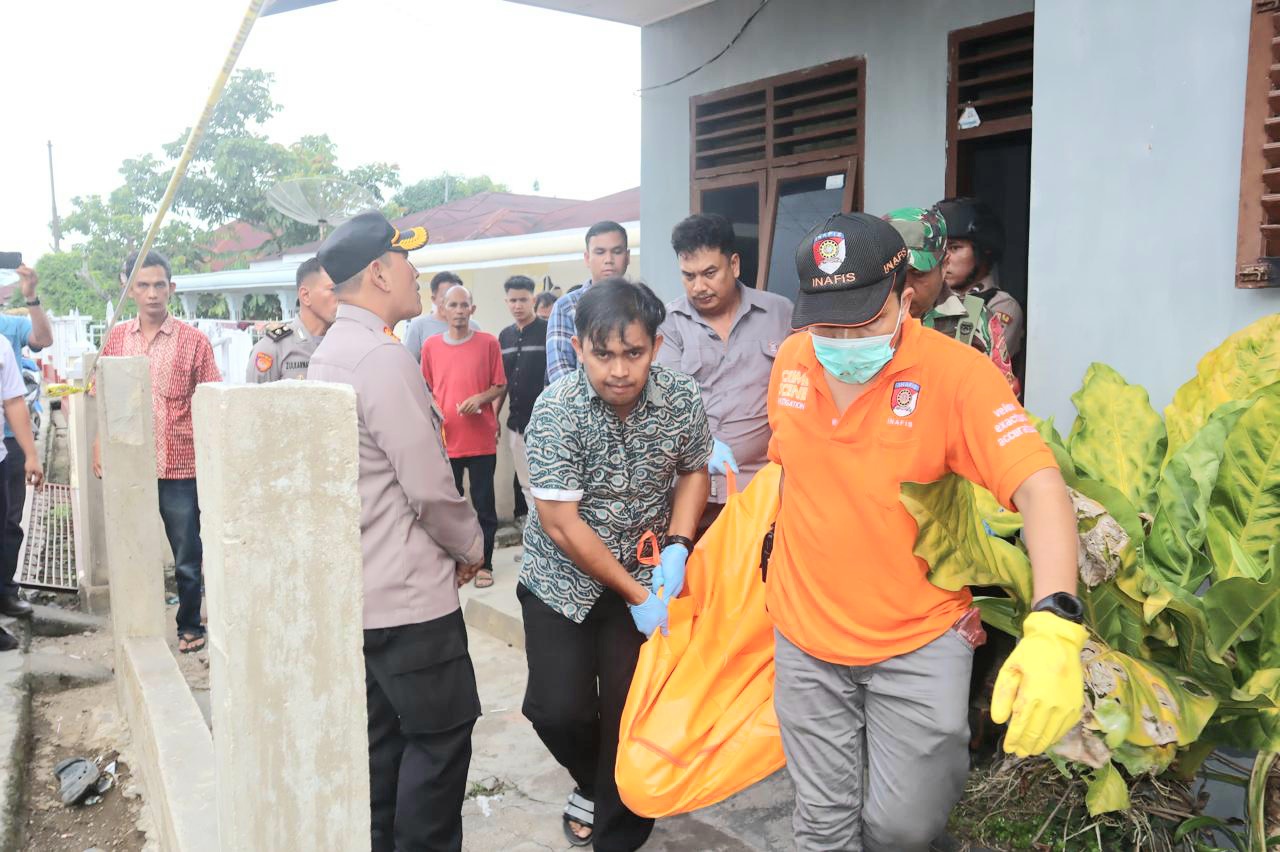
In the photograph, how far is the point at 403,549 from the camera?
2549mm

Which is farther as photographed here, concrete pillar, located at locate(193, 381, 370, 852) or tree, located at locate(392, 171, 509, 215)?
tree, located at locate(392, 171, 509, 215)

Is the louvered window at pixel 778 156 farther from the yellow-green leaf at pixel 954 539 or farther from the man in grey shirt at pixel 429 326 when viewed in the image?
the yellow-green leaf at pixel 954 539

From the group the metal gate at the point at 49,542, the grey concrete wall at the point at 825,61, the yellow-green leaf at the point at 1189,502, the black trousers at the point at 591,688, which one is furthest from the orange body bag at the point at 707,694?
the metal gate at the point at 49,542

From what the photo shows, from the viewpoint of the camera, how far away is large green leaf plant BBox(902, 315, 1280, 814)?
199cm

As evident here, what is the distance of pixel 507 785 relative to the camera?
3.61m

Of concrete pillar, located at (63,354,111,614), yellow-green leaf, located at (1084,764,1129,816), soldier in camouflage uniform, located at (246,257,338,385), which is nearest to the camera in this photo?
yellow-green leaf, located at (1084,764,1129,816)

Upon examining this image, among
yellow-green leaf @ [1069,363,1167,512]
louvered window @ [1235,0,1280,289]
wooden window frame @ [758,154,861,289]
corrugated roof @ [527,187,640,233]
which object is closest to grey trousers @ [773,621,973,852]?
yellow-green leaf @ [1069,363,1167,512]

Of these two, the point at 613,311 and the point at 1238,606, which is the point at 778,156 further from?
the point at 1238,606

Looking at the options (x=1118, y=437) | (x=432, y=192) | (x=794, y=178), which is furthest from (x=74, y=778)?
(x=432, y=192)

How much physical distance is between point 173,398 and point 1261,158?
478cm

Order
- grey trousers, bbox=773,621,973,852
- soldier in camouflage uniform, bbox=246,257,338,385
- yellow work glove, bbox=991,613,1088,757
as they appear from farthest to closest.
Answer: soldier in camouflage uniform, bbox=246,257,338,385 → grey trousers, bbox=773,621,973,852 → yellow work glove, bbox=991,613,1088,757

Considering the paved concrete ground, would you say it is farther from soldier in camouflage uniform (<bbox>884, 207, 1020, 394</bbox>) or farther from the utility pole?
the utility pole

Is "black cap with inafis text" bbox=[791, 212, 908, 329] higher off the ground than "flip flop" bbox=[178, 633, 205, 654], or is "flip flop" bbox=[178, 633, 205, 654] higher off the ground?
"black cap with inafis text" bbox=[791, 212, 908, 329]

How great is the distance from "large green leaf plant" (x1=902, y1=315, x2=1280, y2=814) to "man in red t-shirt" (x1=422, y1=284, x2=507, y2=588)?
13.5ft
